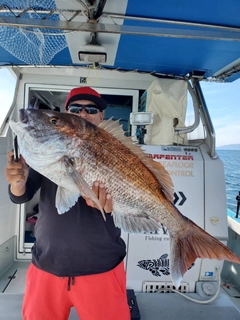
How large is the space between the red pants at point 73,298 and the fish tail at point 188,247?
18.3 inches

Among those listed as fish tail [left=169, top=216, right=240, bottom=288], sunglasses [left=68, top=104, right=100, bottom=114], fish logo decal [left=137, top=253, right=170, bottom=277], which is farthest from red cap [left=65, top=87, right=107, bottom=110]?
fish logo decal [left=137, top=253, right=170, bottom=277]

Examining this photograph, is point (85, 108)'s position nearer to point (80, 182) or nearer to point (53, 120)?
point (53, 120)

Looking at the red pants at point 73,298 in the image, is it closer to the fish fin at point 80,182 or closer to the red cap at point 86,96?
the fish fin at point 80,182

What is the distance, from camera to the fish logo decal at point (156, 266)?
2.69 meters

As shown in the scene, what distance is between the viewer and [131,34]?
202 cm

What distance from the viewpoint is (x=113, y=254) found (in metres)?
1.64

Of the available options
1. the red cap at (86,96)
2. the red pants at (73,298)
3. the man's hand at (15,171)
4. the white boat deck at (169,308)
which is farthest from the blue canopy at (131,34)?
the white boat deck at (169,308)

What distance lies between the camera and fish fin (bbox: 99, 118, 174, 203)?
55.0 inches

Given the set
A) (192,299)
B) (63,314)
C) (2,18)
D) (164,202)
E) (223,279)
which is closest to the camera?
(164,202)

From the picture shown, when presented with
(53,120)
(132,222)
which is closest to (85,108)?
(53,120)

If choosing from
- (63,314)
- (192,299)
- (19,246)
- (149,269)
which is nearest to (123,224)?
(63,314)

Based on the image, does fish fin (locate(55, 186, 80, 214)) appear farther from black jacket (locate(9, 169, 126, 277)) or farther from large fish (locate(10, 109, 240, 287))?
black jacket (locate(9, 169, 126, 277))

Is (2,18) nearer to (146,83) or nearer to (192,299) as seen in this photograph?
(146,83)

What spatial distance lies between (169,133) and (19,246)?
2.94m
